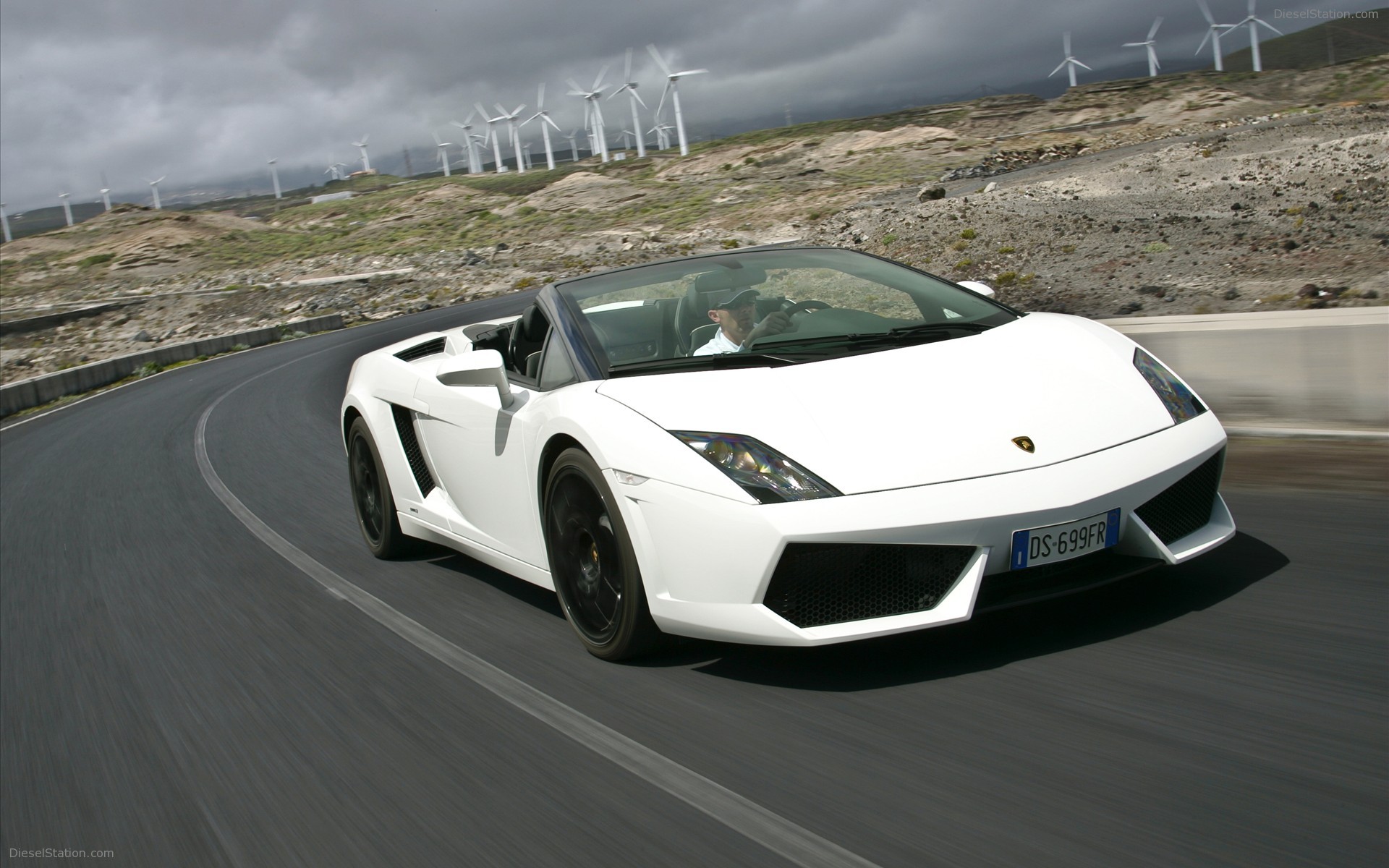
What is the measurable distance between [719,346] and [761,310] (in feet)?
A: 0.82

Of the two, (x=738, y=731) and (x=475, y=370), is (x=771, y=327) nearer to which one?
(x=475, y=370)

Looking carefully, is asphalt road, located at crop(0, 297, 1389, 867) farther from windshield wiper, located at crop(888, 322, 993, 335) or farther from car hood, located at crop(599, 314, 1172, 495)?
windshield wiper, located at crop(888, 322, 993, 335)

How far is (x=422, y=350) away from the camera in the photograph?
6273 millimetres

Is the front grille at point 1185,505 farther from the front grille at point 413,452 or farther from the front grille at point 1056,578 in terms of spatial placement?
the front grille at point 413,452

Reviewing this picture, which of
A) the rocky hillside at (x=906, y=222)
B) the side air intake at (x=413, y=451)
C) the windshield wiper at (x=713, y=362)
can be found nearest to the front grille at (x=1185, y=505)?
the windshield wiper at (x=713, y=362)

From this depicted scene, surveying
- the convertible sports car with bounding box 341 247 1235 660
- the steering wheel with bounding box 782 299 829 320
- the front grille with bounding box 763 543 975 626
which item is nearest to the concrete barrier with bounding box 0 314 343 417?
the convertible sports car with bounding box 341 247 1235 660

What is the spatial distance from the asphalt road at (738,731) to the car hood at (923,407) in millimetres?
641

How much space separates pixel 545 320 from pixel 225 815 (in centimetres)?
227

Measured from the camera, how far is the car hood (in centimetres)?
340

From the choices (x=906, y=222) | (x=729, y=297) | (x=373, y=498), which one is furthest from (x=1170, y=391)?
(x=906, y=222)

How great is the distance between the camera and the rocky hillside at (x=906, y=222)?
17.5 meters

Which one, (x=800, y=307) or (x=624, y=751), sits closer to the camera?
(x=624, y=751)

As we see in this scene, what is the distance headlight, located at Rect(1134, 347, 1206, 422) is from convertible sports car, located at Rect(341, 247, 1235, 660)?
0.01 meters

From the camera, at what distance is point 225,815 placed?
3.32 m
